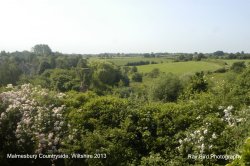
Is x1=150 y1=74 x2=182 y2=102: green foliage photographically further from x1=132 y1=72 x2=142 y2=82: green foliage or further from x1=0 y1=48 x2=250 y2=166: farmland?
x1=132 y1=72 x2=142 y2=82: green foliage

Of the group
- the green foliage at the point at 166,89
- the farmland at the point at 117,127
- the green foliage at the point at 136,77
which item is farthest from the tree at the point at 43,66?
the farmland at the point at 117,127

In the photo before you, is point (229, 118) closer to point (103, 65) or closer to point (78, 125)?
point (78, 125)

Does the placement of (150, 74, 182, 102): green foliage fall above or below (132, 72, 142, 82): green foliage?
above

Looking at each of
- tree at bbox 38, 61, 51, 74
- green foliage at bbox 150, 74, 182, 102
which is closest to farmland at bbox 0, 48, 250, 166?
green foliage at bbox 150, 74, 182, 102

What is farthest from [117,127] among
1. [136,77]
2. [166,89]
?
[136,77]

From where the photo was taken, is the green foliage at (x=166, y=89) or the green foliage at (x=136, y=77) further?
the green foliage at (x=136, y=77)

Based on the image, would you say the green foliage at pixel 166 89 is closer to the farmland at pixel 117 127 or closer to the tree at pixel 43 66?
the farmland at pixel 117 127

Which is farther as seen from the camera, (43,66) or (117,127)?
(43,66)

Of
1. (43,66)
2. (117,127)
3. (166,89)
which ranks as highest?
(117,127)

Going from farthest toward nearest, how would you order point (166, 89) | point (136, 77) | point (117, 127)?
point (136, 77) → point (166, 89) → point (117, 127)

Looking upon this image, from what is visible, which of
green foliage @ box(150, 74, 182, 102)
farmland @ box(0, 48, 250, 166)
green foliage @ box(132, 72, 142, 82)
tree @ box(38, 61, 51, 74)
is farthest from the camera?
green foliage @ box(132, 72, 142, 82)

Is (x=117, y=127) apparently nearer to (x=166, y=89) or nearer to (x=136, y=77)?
(x=166, y=89)

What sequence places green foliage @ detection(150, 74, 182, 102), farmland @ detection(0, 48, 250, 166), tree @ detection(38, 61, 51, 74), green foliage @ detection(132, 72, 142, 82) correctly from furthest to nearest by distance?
green foliage @ detection(132, 72, 142, 82), tree @ detection(38, 61, 51, 74), green foliage @ detection(150, 74, 182, 102), farmland @ detection(0, 48, 250, 166)

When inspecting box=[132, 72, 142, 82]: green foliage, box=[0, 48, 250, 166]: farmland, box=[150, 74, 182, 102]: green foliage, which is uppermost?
box=[0, 48, 250, 166]: farmland
